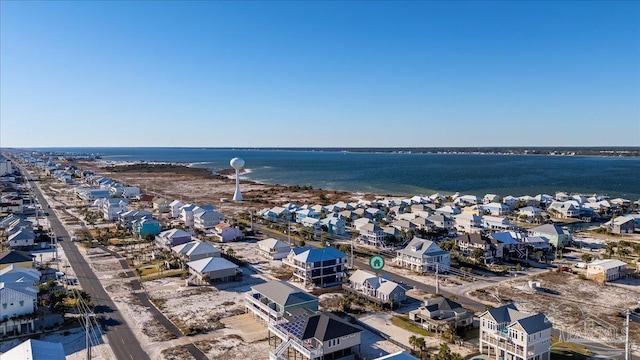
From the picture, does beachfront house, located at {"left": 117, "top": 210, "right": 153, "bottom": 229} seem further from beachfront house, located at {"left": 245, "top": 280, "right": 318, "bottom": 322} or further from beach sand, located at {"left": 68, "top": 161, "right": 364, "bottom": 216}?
beachfront house, located at {"left": 245, "top": 280, "right": 318, "bottom": 322}

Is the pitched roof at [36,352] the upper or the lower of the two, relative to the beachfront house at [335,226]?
upper

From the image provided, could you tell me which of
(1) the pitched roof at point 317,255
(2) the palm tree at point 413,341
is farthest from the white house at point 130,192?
(2) the palm tree at point 413,341

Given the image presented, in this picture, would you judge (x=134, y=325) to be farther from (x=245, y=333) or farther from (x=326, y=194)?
(x=326, y=194)

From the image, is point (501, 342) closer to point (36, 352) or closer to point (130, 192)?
point (36, 352)

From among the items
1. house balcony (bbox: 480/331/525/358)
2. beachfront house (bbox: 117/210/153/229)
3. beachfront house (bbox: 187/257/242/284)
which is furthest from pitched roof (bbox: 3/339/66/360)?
beachfront house (bbox: 117/210/153/229)

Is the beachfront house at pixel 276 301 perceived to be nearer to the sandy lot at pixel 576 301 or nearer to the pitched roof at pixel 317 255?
the pitched roof at pixel 317 255

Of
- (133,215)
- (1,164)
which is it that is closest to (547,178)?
(133,215)
